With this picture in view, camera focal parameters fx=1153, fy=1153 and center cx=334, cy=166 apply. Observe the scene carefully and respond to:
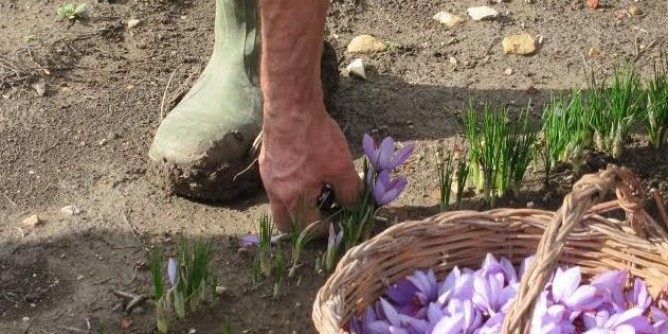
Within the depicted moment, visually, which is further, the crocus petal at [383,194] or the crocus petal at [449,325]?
the crocus petal at [383,194]

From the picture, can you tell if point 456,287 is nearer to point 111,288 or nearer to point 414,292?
point 414,292

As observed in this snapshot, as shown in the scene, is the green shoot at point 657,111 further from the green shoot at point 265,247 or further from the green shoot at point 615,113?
the green shoot at point 265,247

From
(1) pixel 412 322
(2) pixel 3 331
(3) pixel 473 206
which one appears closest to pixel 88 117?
A: (2) pixel 3 331

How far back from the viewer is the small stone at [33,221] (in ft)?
10.1

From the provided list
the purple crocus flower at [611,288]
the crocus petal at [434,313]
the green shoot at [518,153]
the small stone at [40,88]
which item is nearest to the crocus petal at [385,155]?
the green shoot at [518,153]

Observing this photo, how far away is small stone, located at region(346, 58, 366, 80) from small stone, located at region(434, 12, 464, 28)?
1.57 ft

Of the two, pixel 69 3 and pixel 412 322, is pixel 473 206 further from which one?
pixel 69 3

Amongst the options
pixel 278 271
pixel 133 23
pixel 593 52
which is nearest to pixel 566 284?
pixel 278 271

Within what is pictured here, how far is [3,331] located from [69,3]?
5.73 feet

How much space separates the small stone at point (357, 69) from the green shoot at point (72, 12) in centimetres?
98

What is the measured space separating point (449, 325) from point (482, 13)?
1.99 metres

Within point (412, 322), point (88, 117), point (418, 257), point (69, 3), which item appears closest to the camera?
point (412, 322)

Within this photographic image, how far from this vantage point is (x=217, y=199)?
3139 mm

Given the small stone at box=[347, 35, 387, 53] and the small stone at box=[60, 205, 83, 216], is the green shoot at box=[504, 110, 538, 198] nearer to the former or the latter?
the small stone at box=[347, 35, 387, 53]
